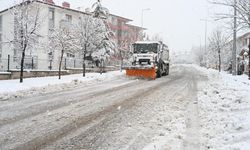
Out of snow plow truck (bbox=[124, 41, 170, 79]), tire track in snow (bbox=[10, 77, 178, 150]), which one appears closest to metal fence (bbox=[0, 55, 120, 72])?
snow plow truck (bbox=[124, 41, 170, 79])

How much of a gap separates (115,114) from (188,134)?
306 centimetres

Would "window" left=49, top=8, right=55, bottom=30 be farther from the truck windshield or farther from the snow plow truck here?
the truck windshield

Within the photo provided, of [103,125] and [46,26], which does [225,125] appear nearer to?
[103,125]

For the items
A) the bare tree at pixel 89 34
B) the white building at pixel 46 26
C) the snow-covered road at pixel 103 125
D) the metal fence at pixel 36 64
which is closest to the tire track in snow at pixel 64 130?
the snow-covered road at pixel 103 125

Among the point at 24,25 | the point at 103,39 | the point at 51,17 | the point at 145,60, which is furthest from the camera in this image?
the point at 51,17

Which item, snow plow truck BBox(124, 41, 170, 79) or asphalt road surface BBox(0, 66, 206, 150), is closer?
asphalt road surface BBox(0, 66, 206, 150)

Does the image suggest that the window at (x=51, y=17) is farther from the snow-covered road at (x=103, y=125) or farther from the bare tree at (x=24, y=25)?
the snow-covered road at (x=103, y=125)

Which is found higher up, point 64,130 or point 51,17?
point 51,17

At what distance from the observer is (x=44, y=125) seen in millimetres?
8492

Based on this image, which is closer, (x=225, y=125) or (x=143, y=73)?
(x=225, y=125)

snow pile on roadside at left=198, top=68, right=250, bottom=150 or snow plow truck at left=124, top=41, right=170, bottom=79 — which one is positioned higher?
snow plow truck at left=124, top=41, right=170, bottom=79

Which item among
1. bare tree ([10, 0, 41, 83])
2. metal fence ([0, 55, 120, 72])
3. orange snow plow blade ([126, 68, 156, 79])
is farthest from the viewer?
orange snow plow blade ([126, 68, 156, 79])

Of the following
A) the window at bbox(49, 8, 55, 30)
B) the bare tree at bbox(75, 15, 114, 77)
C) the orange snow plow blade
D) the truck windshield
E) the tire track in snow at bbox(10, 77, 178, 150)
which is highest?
the window at bbox(49, 8, 55, 30)

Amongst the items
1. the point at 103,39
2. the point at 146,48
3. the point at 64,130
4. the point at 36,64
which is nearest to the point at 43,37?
the point at 36,64
